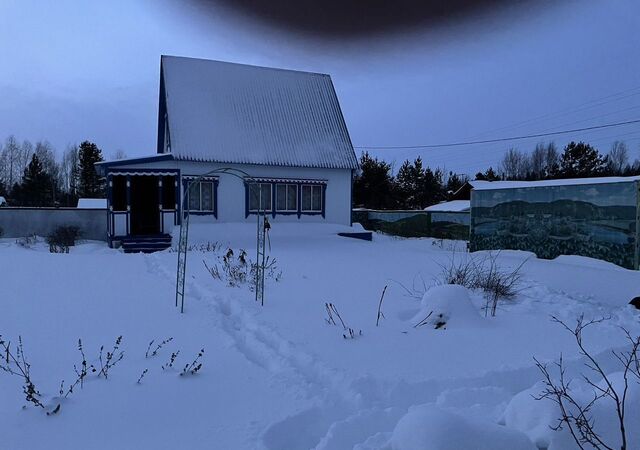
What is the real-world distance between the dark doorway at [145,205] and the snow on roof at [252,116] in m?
2.80

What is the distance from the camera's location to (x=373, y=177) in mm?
34875

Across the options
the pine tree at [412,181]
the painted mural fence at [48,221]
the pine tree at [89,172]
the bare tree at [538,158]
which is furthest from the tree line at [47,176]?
the bare tree at [538,158]

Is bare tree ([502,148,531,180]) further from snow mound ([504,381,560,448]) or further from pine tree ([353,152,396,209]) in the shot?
snow mound ([504,381,560,448])

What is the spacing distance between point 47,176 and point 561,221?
43.9 metres

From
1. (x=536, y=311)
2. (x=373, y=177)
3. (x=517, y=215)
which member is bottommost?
(x=536, y=311)

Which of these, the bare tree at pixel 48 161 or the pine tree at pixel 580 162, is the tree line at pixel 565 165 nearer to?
the pine tree at pixel 580 162

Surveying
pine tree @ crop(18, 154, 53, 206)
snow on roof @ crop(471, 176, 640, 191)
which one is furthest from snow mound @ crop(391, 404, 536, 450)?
pine tree @ crop(18, 154, 53, 206)

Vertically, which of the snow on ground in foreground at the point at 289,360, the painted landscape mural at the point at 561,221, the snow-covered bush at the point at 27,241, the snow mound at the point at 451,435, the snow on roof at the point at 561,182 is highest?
the snow on roof at the point at 561,182

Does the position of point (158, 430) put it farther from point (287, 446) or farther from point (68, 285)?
point (68, 285)

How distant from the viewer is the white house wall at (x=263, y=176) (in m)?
16.7

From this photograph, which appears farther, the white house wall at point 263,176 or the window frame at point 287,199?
the window frame at point 287,199

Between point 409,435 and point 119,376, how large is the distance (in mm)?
2373

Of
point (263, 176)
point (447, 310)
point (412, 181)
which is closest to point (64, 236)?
point (263, 176)

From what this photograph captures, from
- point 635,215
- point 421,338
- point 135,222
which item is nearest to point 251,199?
point 135,222
